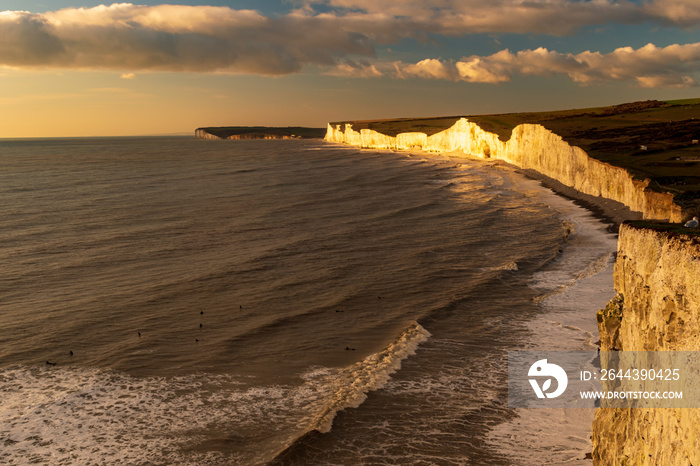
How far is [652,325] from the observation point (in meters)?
8.62

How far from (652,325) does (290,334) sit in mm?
13067

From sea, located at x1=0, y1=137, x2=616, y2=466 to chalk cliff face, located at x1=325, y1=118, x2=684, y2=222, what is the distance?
353 cm

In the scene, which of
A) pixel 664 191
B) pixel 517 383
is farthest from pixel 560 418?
pixel 664 191

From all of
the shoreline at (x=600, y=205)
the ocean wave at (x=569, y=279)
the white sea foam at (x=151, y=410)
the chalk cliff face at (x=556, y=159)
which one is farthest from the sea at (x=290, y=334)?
the chalk cliff face at (x=556, y=159)

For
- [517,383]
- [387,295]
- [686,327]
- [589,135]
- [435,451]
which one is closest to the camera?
[686,327]

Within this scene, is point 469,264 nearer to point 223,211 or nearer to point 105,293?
point 105,293

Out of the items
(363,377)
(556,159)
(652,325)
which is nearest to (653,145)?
(556,159)

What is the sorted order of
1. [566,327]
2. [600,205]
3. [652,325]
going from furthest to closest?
[600,205] < [566,327] < [652,325]

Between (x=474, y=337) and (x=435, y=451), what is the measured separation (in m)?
7.06

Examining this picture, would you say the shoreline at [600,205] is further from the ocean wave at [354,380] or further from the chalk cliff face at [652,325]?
the chalk cliff face at [652,325]

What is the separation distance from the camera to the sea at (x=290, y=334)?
1271 centimetres

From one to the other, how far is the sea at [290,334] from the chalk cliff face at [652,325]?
9.22 feet

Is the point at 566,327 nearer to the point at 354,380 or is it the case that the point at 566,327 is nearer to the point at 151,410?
the point at 354,380

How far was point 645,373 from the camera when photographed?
8.74 metres
